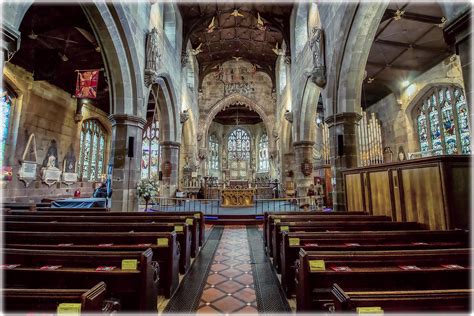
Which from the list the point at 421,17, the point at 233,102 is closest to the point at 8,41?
the point at 421,17

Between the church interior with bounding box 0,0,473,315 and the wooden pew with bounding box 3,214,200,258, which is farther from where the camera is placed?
the wooden pew with bounding box 3,214,200,258

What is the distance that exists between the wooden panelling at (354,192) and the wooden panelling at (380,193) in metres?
0.42

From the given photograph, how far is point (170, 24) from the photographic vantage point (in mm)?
12312

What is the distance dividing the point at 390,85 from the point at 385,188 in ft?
34.5

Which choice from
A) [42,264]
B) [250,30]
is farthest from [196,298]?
[250,30]

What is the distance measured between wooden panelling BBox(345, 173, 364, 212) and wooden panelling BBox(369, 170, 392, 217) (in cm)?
42

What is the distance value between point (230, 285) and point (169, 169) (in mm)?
9310

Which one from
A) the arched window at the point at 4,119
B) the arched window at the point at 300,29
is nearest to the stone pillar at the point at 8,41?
the arched window at the point at 4,119

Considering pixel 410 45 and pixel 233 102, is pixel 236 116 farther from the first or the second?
pixel 410 45

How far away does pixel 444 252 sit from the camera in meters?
1.97

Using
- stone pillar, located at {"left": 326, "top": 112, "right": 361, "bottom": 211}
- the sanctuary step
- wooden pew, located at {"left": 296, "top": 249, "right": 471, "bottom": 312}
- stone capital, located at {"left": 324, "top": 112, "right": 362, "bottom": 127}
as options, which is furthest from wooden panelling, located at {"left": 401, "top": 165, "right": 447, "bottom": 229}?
the sanctuary step

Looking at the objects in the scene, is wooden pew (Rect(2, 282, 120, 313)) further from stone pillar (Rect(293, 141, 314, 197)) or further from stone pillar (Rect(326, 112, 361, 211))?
stone pillar (Rect(293, 141, 314, 197))

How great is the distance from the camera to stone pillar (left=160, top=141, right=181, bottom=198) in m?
11.8

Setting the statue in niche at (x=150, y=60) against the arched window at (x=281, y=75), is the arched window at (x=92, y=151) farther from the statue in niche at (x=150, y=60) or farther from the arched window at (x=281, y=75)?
the arched window at (x=281, y=75)
